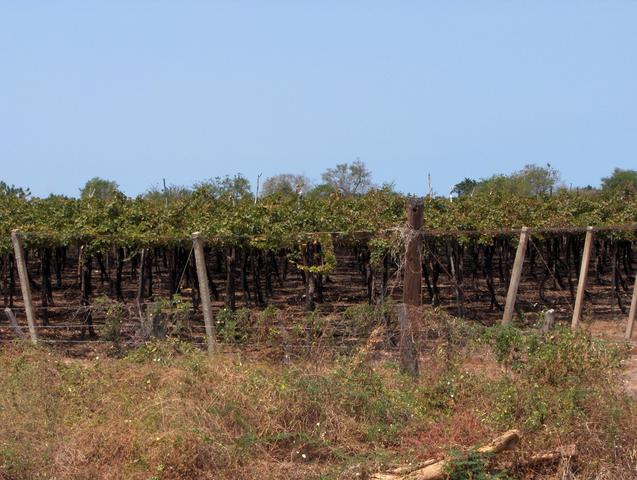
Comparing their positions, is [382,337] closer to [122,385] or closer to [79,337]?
[122,385]

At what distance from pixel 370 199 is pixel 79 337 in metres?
9.31

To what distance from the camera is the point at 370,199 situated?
22859 millimetres

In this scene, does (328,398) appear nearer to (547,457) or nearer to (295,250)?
(547,457)

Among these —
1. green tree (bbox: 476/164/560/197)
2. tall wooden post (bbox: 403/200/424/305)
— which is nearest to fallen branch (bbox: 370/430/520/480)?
tall wooden post (bbox: 403/200/424/305)

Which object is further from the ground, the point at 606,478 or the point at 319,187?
the point at 319,187

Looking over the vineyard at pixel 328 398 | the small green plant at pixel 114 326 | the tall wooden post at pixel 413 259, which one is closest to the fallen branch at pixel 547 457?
the vineyard at pixel 328 398

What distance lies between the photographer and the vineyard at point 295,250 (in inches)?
625

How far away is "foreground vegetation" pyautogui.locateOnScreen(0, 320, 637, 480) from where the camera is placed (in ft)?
22.6

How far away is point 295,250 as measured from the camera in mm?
19172

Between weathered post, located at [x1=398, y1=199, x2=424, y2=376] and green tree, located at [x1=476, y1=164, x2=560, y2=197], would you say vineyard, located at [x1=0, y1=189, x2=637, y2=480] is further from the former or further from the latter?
green tree, located at [x1=476, y1=164, x2=560, y2=197]

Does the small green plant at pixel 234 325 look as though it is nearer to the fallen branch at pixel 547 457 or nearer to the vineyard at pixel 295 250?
the vineyard at pixel 295 250

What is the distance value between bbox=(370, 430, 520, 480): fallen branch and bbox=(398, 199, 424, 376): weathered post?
1440 millimetres

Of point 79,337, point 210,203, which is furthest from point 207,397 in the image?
point 210,203

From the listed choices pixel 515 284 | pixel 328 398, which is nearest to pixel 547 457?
pixel 328 398
